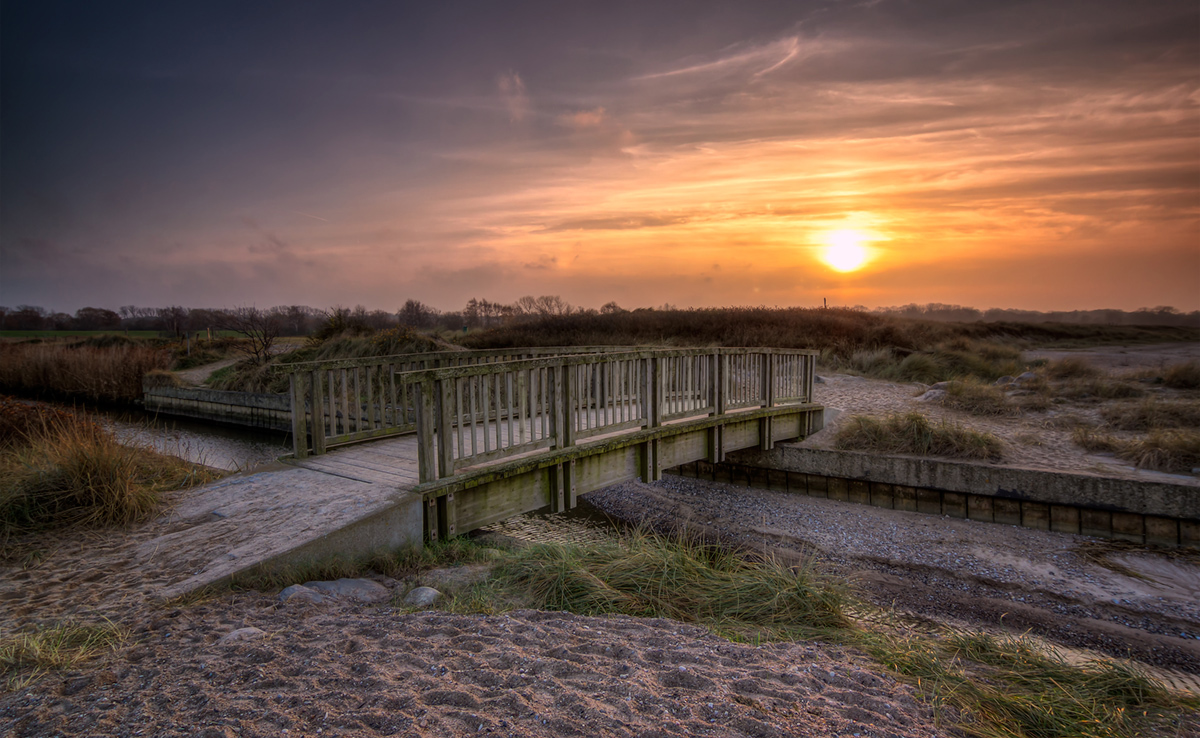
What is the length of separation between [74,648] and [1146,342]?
48.3 metres

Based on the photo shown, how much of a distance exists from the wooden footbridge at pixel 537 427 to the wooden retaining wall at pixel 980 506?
102cm

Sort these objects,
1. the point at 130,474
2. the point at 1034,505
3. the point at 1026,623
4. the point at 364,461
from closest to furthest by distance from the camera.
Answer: the point at 130,474 → the point at 1026,623 → the point at 364,461 → the point at 1034,505

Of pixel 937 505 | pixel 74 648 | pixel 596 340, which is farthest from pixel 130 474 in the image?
pixel 596 340

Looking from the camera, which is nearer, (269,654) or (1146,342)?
(269,654)

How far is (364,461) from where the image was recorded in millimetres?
7215

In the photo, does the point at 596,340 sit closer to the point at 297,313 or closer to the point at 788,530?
the point at 788,530

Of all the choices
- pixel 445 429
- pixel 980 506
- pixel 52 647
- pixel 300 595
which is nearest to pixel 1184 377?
pixel 980 506

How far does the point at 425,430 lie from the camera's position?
5.85 m

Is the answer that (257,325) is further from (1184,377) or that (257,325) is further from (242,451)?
(1184,377)

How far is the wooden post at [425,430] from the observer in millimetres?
5793

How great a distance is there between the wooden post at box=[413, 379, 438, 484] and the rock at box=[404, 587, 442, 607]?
4.91 ft

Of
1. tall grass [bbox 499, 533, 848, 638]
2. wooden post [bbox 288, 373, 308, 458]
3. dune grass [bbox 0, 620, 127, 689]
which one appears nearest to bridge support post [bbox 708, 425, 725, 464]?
tall grass [bbox 499, 533, 848, 638]

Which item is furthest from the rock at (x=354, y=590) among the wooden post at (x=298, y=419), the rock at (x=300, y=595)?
the wooden post at (x=298, y=419)

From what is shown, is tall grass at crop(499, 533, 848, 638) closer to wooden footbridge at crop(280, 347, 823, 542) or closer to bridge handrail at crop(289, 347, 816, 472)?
wooden footbridge at crop(280, 347, 823, 542)
